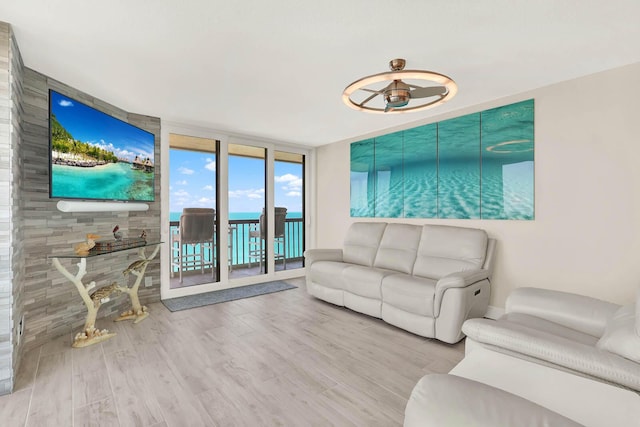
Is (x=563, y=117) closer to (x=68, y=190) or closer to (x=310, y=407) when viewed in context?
(x=310, y=407)

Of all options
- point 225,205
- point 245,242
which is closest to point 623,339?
point 225,205

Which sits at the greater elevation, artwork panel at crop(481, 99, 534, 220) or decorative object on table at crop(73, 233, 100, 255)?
artwork panel at crop(481, 99, 534, 220)

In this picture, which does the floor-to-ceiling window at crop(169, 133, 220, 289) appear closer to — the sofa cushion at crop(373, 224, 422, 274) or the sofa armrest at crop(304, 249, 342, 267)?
the sofa armrest at crop(304, 249, 342, 267)

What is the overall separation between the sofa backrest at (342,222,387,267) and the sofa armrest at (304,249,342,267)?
13 cm

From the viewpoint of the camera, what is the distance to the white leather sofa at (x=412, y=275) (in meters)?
2.68

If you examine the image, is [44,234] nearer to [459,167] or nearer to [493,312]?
[459,167]

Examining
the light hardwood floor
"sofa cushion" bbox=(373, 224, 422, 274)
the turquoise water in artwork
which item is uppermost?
the turquoise water in artwork

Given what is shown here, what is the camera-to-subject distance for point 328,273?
3725mm

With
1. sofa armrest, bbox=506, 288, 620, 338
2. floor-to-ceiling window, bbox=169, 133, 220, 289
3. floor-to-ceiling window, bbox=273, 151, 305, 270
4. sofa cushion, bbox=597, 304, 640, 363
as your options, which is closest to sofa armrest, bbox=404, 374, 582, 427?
sofa cushion, bbox=597, 304, 640, 363

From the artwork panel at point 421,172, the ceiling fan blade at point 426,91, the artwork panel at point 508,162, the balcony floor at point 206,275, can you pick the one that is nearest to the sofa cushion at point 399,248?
the artwork panel at point 421,172

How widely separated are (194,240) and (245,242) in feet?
4.36

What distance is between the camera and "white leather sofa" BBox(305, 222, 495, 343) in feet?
8.79

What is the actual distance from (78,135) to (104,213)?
1.02m

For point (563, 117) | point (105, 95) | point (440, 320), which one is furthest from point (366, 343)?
point (105, 95)
